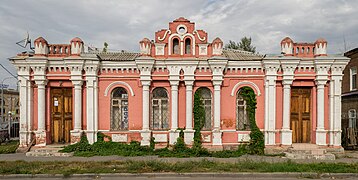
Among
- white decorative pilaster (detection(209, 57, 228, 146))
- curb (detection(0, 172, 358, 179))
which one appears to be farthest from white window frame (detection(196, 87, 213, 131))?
curb (detection(0, 172, 358, 179))

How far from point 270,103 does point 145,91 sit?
6858 millimetres

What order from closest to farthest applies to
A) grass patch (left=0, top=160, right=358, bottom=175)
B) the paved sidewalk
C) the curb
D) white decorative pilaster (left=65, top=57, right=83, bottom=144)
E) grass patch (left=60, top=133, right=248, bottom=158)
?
the curb < grass patch (left=0, top=160, right=358, bottom=175) < the paved sidewalk < grass patch (left=60, top=133, right=248, bottom=158) < white decorative pilaster (left=65, top=57, right=83, bottom=144)

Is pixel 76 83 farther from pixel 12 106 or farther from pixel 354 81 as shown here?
pixel 12 106

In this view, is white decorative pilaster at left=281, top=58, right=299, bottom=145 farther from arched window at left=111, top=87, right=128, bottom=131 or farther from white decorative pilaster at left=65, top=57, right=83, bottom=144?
white decorative pilaster at left=65, top=57, right=83, bottom=144

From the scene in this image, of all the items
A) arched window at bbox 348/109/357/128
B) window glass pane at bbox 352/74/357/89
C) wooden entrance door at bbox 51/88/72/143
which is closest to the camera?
wooden entrance door at bbox 51/88/72/143

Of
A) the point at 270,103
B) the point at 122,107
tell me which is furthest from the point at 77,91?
the point at 270,103

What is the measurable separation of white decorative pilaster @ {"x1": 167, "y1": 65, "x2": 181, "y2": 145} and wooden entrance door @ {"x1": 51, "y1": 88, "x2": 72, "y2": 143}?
5.89 metres

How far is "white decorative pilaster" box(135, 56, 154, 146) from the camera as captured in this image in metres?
13.2

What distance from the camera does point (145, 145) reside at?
13.2 meters

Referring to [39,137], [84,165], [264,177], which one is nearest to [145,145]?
[84,165]

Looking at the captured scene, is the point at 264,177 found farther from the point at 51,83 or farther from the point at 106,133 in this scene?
the point at 51,83

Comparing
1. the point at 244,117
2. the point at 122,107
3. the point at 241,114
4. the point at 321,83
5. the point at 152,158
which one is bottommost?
the point at 152,158

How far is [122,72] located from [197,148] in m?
5.85

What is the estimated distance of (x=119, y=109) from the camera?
13.9m
